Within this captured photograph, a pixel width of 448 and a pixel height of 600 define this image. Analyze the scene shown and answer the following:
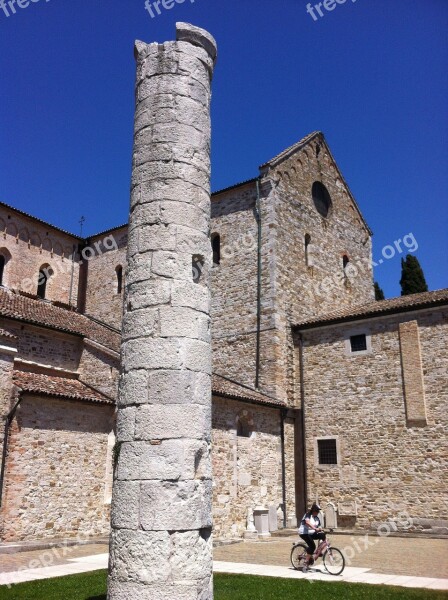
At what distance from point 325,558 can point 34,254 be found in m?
17.8

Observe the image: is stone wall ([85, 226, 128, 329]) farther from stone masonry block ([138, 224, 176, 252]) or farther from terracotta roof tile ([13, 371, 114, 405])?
stone masonry block ([138, 224, 176, 252])

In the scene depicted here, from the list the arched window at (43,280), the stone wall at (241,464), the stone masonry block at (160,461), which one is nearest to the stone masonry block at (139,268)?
the stone masonry block at (160,461)

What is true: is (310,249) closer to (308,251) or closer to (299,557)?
(308,251)

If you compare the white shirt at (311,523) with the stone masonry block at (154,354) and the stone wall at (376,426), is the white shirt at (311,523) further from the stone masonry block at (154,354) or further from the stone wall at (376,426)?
the stone wall at (376,426)

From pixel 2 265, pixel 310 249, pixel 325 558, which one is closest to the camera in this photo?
pixel 325 558

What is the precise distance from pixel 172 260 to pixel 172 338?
0.94 metres

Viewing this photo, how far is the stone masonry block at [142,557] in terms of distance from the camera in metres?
5.46

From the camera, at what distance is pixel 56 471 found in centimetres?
1355

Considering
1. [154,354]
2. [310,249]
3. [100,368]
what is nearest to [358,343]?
[310,249]

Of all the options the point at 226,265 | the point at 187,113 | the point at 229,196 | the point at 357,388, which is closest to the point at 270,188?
the point at 229,196

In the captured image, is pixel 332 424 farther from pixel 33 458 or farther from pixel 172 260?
pixel 172 260

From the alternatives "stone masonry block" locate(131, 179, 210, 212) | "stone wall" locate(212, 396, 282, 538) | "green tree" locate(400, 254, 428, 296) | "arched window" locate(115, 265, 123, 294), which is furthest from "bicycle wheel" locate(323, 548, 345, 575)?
"green tree" locate(400, 254, 428, 296)

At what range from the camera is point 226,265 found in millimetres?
21391

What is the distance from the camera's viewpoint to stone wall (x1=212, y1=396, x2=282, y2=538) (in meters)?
15.2
